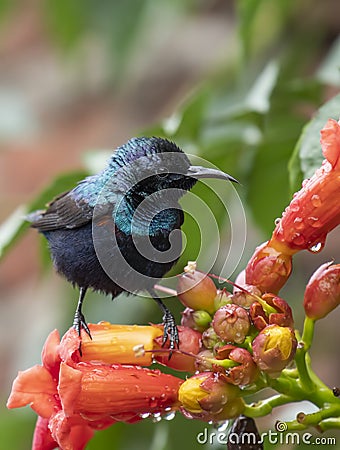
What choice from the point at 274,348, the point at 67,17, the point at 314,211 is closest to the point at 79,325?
the point at 274,348

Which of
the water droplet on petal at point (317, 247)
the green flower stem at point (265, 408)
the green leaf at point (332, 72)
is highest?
the green leaf at point (332, 72)

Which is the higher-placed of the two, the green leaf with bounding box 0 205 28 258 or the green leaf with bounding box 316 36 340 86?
the green leaf with bounding box 316 36 340 86

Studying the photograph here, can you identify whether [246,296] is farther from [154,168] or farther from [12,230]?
[12,230]

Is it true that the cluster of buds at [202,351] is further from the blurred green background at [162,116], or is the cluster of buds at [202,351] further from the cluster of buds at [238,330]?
the blurred green background at [162,116]

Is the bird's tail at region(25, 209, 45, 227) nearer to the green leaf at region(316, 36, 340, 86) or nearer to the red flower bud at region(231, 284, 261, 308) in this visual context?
the red flower bud at region(231, 284, 261, 308)

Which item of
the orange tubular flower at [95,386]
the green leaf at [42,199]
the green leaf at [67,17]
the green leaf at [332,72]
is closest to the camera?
the orange tubular flower at [95,386]

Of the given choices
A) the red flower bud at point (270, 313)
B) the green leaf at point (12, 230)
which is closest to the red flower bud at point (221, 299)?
the red flower bud at point (270, 313)

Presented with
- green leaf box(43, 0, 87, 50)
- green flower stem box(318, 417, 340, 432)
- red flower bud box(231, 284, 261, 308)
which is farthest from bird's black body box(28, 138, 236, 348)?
green leaf box(43, 0, 87, 50)
